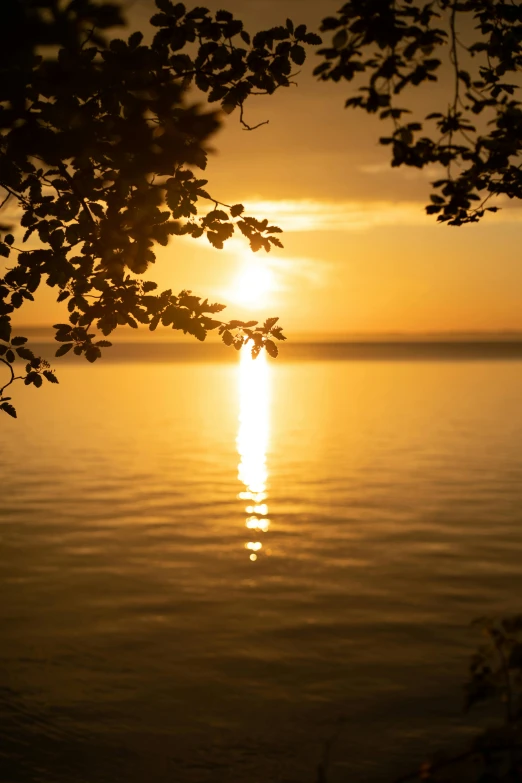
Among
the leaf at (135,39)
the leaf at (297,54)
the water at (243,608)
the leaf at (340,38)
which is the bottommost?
the water at (243,608)

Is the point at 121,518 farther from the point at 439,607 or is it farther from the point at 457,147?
the point at 457,147

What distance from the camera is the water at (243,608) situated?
1074cm

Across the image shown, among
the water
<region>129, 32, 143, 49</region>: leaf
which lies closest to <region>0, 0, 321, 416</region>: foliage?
<region>129, 32, 143, 49</region>: leaf

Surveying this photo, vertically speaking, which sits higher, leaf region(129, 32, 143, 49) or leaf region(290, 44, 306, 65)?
leaf region(290, 44, 306, 65)

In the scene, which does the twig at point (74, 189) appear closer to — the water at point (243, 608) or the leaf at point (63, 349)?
the leaf at point (63, 349)

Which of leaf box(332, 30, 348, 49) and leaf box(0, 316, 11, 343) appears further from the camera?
leaf box(0, 316, 11, 343)

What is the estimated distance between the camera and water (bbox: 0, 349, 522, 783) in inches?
423

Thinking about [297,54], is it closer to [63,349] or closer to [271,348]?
[271,348]

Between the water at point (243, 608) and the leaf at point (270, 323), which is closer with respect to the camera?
the leaf at point (270, 323)

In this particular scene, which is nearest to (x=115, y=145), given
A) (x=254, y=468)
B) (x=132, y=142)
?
(x=132, y=142)

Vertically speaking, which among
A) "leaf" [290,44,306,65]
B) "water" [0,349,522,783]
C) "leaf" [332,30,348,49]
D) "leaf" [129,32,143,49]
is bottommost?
"water" [0,349,522,783]

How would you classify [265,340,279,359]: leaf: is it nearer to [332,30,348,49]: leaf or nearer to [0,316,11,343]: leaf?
[0,316,11,343]: leaf

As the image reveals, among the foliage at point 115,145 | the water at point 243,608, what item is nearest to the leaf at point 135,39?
the foliage at point 115,145

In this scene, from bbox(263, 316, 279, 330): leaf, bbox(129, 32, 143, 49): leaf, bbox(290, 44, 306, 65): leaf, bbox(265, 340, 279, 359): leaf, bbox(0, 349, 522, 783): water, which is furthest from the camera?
bbox(0, 349, 522, 783): water
